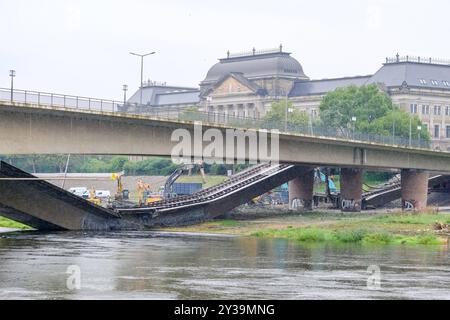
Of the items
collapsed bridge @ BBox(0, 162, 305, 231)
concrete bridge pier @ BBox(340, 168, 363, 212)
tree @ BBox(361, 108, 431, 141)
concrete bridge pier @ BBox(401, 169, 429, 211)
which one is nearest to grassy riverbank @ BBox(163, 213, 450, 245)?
collapsed bridge @ BBox(0, 162, 305, 231)

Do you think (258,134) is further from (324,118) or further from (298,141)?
(324,118)

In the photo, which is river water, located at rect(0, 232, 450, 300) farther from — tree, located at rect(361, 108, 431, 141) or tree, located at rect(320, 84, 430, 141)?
tree, located at rect(320, 84, 430, 141)

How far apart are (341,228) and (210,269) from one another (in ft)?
114

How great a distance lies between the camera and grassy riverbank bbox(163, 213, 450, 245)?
8194 cm

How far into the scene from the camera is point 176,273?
56.4 metres

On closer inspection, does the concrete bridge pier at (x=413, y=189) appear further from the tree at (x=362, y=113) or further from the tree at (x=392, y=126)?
the tree at (x=362, y=113)

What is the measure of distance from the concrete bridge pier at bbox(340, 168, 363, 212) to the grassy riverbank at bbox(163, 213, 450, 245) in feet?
33.3

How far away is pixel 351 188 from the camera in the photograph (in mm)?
126875

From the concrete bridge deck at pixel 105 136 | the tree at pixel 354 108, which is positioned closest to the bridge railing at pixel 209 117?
the concrete bridge deck at pixel 105 136

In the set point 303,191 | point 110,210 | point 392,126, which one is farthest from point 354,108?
point 110,210

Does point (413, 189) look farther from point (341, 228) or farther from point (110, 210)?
point (110, 210)

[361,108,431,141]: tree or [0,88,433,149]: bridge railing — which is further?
[361,108,431,141]: tree

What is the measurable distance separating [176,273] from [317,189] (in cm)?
10683

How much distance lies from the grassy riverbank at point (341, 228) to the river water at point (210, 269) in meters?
4.12
